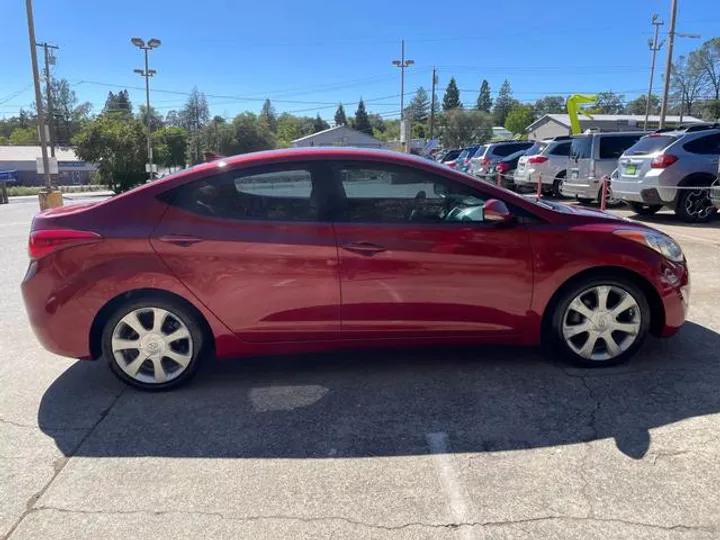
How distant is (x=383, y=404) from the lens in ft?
11.4

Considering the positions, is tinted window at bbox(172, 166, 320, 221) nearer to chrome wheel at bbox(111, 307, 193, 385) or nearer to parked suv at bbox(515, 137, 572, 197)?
chrome wheel at bbox(111, 307, 193, 385)

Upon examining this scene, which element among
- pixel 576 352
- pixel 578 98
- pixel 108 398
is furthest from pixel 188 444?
pixel 578 98

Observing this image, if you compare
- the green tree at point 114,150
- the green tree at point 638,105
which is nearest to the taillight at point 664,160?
the green tree at point 114,150

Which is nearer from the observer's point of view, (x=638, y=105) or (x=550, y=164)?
(x=550, y=164)

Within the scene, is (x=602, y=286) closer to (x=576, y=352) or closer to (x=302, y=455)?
(x=576, y=352)

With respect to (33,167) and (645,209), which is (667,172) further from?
(33,167)

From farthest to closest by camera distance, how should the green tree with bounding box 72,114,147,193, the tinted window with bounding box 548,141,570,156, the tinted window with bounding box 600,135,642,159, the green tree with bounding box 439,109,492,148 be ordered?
the green tree with bounding box 439,109,492,148, the green tree with bounding box 72,114,147,193, the tinted window with bounding box 548,141,570,156, the tinted window with bounding box 600,135,642,159

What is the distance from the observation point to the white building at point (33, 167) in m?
70.4

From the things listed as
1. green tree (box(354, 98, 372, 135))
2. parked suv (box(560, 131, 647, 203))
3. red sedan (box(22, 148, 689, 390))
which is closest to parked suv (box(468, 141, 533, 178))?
parked suv (box(560, 131, 647, 203))

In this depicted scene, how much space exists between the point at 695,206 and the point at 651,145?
1.39 metres

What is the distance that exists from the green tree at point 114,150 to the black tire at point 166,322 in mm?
48942

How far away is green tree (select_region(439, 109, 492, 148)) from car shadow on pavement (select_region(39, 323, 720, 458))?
79693mm

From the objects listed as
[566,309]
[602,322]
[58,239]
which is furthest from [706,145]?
[58,239]

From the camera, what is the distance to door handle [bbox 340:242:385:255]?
3.58 metres
